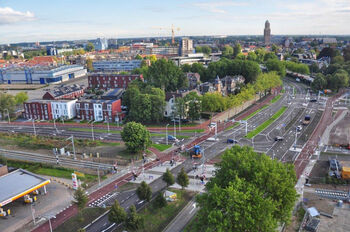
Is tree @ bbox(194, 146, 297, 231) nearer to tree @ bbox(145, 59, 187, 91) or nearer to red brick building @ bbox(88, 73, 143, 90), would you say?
tree @ bbox(145, 59, 187, 91)

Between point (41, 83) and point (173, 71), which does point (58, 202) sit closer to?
point (173, 71)

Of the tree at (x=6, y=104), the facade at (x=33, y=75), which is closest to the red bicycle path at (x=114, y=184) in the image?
the tree at (x=6, y=104)

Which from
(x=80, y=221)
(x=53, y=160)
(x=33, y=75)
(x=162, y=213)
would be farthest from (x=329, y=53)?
(x=80, y=221)

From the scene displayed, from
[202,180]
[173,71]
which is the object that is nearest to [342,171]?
[202,180]

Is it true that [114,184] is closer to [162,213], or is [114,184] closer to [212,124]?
[162,213]

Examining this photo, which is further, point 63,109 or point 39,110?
point 39,110

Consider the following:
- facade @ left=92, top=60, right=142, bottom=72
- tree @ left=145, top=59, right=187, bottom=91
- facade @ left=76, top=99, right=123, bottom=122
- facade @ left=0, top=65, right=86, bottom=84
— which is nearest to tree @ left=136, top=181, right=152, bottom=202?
facade @ left=76, top=99, right=123, bottom=122
